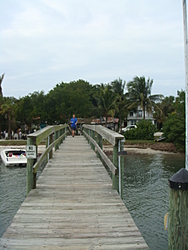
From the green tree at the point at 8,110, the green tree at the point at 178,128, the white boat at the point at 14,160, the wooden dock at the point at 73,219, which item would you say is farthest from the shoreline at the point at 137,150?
the wooden dock at the point at 73,219

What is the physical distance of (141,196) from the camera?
653 inches

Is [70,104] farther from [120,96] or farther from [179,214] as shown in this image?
[179,214]

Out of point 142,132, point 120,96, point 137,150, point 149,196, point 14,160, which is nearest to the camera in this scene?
point 149,196

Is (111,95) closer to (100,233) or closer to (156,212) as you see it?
(156,212)

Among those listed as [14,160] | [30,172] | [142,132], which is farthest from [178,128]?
[30,172]

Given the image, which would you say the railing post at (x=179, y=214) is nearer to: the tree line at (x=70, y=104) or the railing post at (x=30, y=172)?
the railing post at (x=30, y=172)

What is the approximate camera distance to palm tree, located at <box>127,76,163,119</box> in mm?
51438

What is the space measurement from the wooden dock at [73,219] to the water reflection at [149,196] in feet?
17.0

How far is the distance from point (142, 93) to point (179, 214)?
160ft

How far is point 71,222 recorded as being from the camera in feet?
13.7

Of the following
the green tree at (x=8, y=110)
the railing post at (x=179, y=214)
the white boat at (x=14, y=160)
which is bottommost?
the white boat at (x=14, y=160)

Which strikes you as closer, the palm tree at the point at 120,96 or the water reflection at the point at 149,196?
the water reflection at the point at 149,196

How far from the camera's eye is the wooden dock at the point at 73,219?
11.6ft

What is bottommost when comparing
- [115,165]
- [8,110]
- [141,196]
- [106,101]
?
[141,196]
